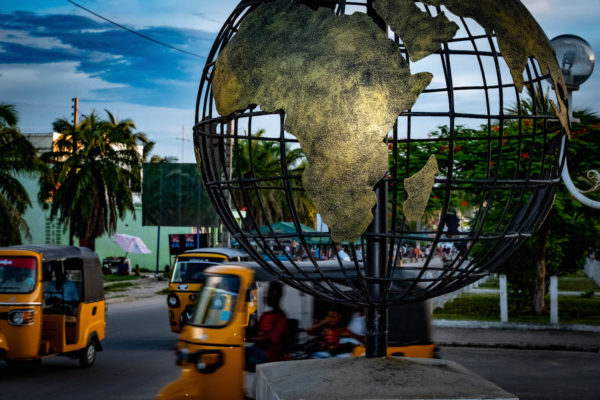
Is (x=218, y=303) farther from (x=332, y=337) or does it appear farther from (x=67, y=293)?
(x=67, y=293)

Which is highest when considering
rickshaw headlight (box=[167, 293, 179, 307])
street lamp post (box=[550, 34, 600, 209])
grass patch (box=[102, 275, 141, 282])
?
street lamp post (box=[550, 34, 600, 209])

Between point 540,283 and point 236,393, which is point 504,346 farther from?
point 236,393

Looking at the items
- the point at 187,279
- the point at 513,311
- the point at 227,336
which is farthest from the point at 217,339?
the point at 513,311

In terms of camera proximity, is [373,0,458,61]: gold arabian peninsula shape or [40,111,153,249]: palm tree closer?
[373,0,458,61]: gold arabian peninsula shape

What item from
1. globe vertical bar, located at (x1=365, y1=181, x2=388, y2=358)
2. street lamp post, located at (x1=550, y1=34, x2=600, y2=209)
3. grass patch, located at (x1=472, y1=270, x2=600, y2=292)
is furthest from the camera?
grass patch, located at (x1=472, y1=270, x2=600, y2=292)

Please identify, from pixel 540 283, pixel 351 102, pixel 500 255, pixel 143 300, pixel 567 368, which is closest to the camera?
pixel 351 102

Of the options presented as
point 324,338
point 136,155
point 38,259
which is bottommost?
point 324,338

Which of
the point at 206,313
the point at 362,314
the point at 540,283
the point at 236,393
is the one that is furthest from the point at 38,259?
the point at 540,283

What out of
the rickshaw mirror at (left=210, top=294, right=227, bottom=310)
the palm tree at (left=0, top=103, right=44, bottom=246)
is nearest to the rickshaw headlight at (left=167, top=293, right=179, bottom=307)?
the rickshaw mirror at (left=210, top=294, right=227, bottom=310)

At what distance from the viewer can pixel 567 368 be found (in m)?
9.86

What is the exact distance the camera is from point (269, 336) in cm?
707

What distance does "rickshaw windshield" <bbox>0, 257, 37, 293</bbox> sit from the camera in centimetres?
906

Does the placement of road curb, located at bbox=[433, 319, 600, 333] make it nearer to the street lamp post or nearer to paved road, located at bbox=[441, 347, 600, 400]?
paved road, located at bbox=[441, 347, 600, 400]

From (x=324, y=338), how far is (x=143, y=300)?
1475cm
